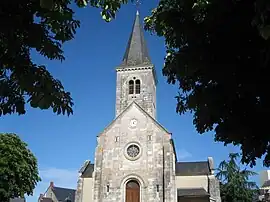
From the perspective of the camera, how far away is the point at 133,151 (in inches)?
1150

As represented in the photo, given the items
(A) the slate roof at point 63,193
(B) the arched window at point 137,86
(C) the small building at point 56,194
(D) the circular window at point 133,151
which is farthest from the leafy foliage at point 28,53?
(A) the slate roof at point 63,193

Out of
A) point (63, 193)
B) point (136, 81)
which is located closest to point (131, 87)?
point (136, 81)

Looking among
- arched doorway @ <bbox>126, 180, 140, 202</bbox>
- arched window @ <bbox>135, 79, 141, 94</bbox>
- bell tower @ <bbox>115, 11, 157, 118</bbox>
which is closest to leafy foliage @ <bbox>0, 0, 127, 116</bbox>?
arched doorway @ <bbox>126, 180, 140, 202</bbox>

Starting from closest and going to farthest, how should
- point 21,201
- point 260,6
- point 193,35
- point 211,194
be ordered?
1. point 260,6
2. point 193,35
3. point 211,194
4. point 21,201

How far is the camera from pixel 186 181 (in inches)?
1335

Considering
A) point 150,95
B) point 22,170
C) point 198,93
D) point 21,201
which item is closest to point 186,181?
point 150,95

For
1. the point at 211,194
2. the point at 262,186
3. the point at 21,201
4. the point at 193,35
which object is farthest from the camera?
the point at 262,186

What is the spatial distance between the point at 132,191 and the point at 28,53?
25385mm

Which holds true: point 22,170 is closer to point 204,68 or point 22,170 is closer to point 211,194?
point 211,194

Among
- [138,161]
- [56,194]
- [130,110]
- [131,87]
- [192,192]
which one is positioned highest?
[131,87]

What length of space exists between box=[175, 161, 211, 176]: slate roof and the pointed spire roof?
38.9 ft

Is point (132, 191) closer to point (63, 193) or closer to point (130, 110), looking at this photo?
point (130, 110)

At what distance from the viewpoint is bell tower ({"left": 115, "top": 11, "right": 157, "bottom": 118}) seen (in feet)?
109

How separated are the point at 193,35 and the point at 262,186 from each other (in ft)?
191
